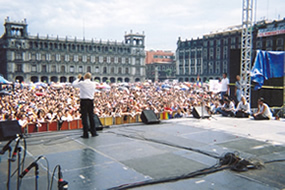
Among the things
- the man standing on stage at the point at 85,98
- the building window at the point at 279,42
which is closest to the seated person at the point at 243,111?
the man standing on stage at the point at 85,98

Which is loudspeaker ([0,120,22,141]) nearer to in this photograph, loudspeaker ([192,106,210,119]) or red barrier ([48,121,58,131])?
red barrier ([48,121,58,131])

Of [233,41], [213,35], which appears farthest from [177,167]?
[213,35]

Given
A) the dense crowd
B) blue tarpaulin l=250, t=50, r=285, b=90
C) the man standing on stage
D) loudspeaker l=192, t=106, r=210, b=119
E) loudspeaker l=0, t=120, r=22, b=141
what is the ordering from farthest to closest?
1. blue tarpaulin l=250, t=50, r=285, b=90
2. the dense crowd
3. loudspeaker l=192, t=106, r=210, b=119
4. the man standing on stage
5. loudspeaker l=0, t=120, r=22, b=141

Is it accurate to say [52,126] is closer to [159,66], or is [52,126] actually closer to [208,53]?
[208,53]

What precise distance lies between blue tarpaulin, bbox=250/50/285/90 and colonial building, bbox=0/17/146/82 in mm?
67669

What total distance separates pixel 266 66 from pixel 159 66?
8457 cm

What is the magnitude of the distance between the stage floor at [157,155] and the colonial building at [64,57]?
6901 cm

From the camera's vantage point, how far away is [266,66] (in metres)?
12.1

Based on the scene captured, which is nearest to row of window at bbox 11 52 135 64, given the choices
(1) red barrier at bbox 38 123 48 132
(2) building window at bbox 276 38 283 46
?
(2) building window at bbox 276 38 283 46

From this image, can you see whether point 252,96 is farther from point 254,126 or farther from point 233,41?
point 233,41

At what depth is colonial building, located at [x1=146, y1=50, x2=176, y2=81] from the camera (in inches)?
3765

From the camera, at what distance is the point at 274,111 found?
495 inches

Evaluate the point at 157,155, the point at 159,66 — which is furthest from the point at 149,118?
the point at 159,66

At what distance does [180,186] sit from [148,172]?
2.10 feet
